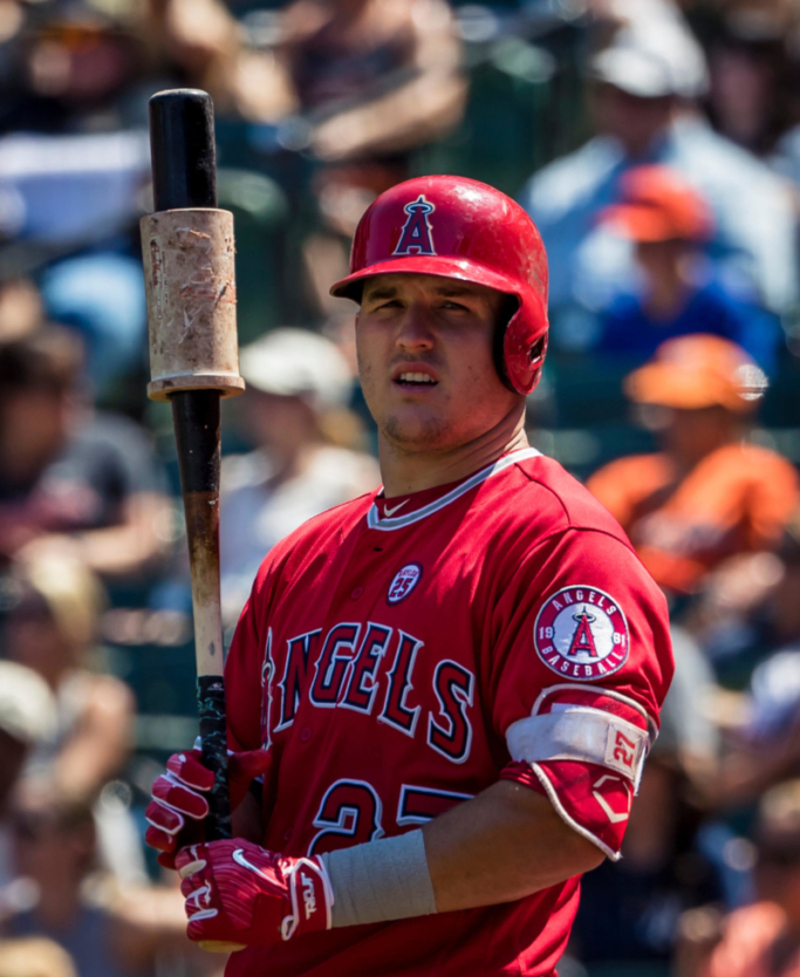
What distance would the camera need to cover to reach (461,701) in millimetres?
2307

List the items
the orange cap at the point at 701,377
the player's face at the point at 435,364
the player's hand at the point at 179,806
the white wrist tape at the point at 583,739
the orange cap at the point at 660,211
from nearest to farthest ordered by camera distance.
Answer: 1. the white wrist tape at the point at 583,739
2. the player's hand at the point at 179,806
3. the player's face at the point at 435,364
4. the orange cap at the point at 701,377
5. the orange cap at the point at 660,211

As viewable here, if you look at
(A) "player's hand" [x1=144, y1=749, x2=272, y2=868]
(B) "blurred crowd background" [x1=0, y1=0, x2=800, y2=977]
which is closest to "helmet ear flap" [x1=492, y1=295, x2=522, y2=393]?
(A) "player's hand" [x1=144, y1=749, x2=272, y2=868]

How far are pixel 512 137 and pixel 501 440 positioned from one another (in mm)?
5176

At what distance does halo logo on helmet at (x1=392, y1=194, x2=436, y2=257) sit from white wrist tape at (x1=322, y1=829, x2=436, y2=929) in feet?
3.05

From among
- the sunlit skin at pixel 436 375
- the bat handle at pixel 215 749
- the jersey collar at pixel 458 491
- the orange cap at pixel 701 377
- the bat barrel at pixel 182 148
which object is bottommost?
the orange cap at pixel 701 377

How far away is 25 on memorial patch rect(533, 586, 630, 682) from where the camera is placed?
2168 millimetres

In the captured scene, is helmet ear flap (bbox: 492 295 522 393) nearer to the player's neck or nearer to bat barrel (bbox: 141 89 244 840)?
the player's neck

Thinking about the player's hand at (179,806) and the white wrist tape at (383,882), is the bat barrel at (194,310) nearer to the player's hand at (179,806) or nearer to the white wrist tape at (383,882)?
the player's hand at (179,806)

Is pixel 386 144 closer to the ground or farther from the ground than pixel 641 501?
farther from the ground

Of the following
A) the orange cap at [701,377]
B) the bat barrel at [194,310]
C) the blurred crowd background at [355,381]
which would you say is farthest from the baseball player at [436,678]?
the orange cap at [701,377]

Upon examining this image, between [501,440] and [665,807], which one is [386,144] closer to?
[665,807]

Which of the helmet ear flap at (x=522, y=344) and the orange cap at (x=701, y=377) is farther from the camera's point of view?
the orange cap at (x=701, y=377)

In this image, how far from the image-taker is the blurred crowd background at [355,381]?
479 cm

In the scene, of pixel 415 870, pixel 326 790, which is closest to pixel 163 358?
pixel 326 790
